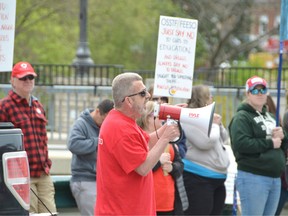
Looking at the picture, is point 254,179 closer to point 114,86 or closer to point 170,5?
point 114,86

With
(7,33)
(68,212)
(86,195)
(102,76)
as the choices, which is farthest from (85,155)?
(102,76)

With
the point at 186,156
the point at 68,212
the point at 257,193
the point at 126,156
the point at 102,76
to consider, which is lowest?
the point at 68,212

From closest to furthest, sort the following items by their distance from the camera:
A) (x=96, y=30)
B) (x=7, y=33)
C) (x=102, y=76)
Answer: (x=7, y=33) < (x=102, y=76) < (x=96, y=30)

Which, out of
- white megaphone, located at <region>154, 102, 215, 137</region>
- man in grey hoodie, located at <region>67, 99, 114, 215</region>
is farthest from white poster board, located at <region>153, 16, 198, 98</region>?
white megaphone, located at <region>154, 102, 215, 137</region>

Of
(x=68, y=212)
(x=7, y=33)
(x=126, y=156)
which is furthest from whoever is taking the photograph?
(x=68, y=212)

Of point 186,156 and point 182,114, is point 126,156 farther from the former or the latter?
point 186,156

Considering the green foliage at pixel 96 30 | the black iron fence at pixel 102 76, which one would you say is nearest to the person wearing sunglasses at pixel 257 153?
the black iron fence at pixel 102 76

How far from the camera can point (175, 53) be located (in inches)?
363

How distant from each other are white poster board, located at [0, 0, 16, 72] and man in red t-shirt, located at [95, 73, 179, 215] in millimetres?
2103

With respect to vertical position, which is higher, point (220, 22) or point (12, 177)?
point (220, 22)

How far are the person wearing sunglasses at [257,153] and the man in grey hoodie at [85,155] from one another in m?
1.50

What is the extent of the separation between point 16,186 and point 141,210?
1.01 meters

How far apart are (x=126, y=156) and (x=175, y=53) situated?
3.57m

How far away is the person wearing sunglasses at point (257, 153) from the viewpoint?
28.2 ft
